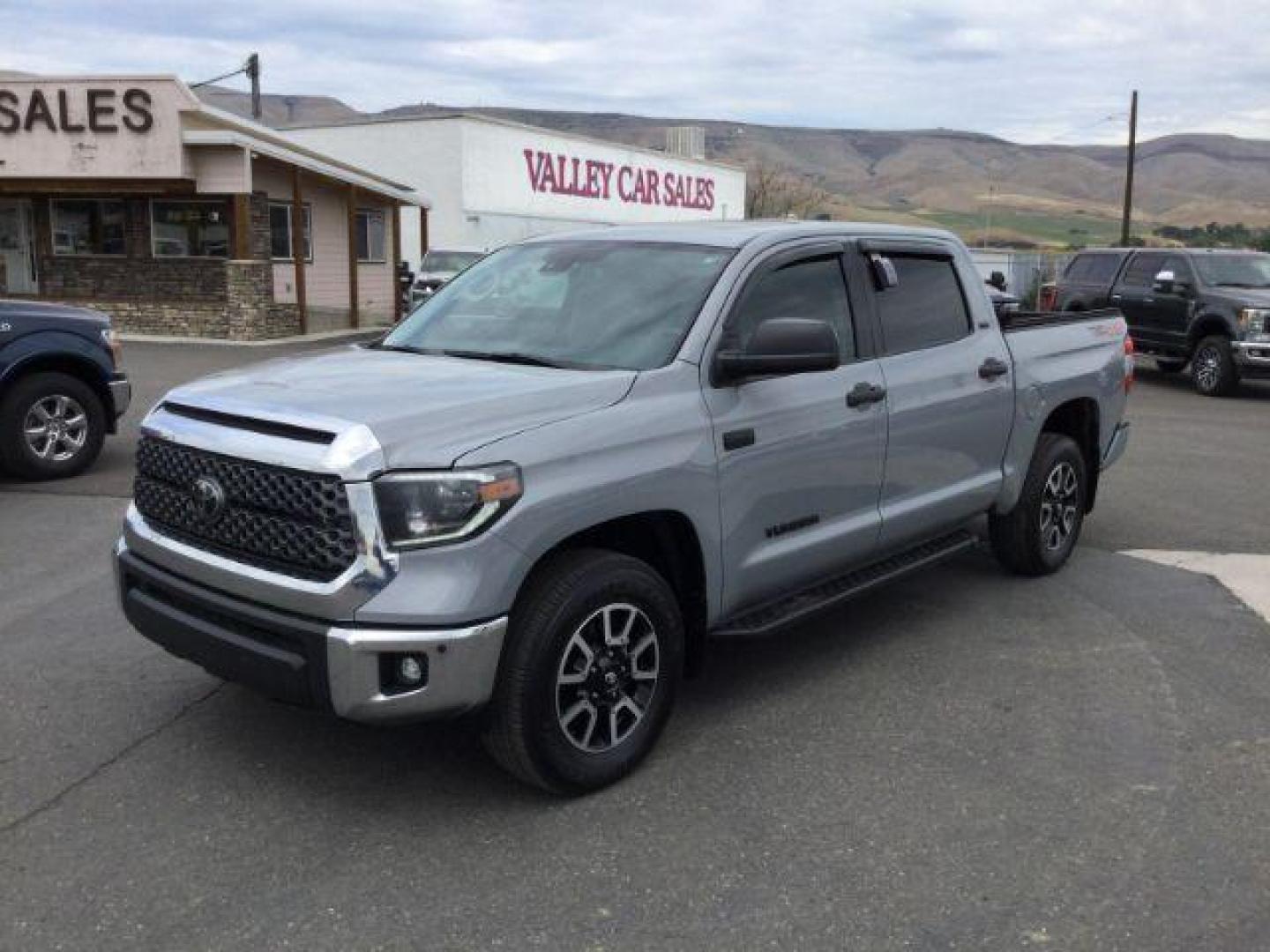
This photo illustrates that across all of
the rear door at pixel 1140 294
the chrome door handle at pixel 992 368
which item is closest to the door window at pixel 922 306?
the chrome door handle at pixel 992 368

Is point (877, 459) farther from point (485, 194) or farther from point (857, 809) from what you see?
point (485, 194)

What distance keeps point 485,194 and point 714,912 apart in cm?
3267

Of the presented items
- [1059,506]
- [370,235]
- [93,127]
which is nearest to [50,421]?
[1059,506]

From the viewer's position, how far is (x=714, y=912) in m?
3.21

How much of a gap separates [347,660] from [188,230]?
74.9ft

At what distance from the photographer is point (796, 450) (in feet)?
14.5

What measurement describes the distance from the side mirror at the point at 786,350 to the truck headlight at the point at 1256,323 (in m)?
13.1

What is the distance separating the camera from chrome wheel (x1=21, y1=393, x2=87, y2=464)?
28.2 ft

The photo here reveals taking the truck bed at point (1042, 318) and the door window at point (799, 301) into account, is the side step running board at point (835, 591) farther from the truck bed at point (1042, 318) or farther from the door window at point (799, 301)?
the truck bed at point (1042, 318)

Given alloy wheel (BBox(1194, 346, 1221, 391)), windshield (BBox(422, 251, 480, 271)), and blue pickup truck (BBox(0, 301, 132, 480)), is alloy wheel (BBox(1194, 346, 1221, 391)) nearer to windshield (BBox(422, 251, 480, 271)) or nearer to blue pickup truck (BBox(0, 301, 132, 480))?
blue pickup truck (BBox(0, 301, 132, 480))

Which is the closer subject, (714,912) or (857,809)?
(714,912)

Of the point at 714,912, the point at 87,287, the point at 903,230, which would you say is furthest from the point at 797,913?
the point at 87,287

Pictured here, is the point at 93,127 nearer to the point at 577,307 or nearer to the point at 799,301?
the point at 577,307

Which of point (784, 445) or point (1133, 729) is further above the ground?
point (784, 445)
